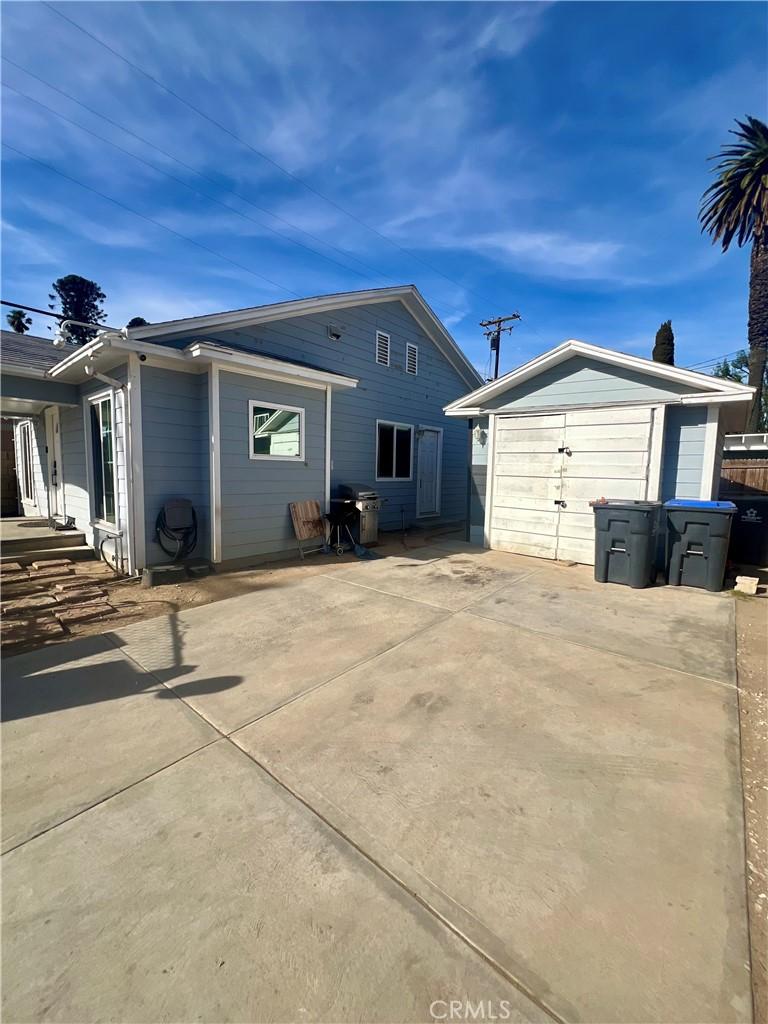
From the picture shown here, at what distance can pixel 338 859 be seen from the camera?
1.68m

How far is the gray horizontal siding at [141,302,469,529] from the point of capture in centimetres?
825

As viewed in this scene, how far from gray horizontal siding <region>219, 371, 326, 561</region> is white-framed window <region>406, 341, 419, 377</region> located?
3.82 m

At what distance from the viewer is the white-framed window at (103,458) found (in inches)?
252

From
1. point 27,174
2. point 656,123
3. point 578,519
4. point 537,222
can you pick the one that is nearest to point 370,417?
point 578,519

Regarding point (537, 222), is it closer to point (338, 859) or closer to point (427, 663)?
point (427, 663)

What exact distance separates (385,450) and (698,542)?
254 inches

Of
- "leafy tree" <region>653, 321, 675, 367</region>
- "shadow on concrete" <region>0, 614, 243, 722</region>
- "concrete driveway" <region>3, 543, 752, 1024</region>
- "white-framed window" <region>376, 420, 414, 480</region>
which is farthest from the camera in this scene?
"leafy tree" <region>653, 321, 675, 367</region>

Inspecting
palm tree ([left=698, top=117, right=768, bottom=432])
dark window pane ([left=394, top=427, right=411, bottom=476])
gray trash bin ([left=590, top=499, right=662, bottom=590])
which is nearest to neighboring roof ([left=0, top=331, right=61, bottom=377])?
dark window pane ([left=394, top=427, right=411, bottom=476])

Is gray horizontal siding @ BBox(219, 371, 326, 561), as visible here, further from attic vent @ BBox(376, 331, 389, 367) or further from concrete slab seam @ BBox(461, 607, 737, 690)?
concrete slab seam @ BBox(461, 607, 737, 690)

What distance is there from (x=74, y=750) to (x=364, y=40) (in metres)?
8.97

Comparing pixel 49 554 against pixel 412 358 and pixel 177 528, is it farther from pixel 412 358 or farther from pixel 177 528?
pixel 412 358

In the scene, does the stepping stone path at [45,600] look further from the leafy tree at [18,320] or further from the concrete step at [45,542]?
the leafy tree at [18,320]

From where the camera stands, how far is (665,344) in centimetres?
1477

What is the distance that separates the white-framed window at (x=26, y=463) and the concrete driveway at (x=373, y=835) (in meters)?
9.27
